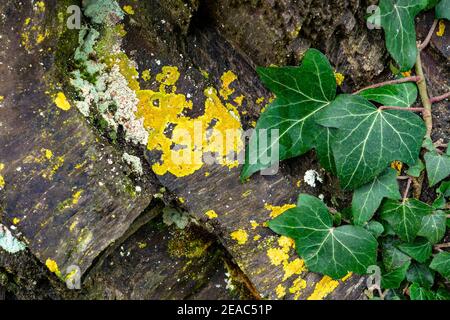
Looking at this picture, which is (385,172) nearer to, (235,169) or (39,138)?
(235,169)

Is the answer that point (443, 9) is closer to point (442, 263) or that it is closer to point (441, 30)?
point (441, 30)

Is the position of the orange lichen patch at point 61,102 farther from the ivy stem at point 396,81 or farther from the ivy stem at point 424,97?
the ivy stem at point 424,97

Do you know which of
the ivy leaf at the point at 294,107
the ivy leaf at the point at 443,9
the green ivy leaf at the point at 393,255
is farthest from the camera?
the green ivy leaf at the point at 393,255

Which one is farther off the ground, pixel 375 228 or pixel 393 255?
pixel 375 228

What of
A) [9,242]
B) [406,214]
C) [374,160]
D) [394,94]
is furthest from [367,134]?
[9,242]

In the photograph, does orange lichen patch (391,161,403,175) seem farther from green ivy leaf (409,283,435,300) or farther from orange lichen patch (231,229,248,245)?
orange lichen patch (231,229,248,245)

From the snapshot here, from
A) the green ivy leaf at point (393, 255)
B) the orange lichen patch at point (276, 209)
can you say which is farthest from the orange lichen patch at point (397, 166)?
the orange lichen patch at point (276, 209)
